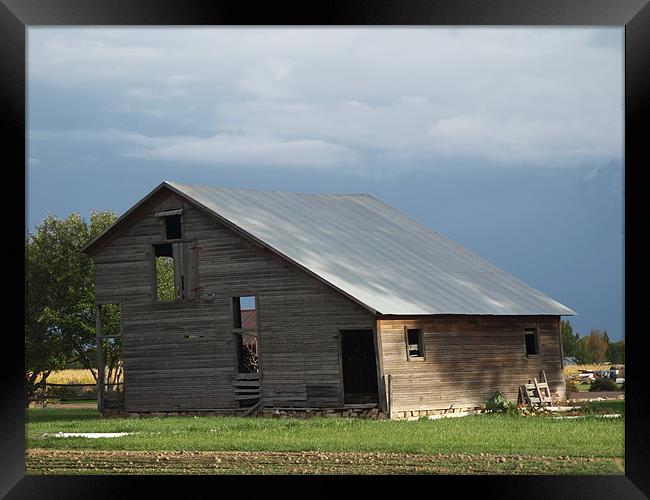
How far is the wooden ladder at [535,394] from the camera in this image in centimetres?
2855

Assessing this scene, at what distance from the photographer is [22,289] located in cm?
992

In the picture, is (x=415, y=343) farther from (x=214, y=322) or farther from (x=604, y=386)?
(x=604, y=386)

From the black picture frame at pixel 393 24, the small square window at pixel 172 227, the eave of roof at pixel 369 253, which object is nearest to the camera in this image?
the black picture frame at pixel 393 24

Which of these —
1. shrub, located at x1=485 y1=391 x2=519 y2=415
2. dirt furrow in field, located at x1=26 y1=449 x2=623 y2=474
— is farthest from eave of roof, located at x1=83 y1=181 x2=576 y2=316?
dirt furrow in field, located at x1=26 y1=449 x2=623 y2=474

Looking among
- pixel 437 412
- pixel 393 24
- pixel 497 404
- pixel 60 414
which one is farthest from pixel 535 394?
pixel 393 24

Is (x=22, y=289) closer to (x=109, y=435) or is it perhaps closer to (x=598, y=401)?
(x=109, y=435)

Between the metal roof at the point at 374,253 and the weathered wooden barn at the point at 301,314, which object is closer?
the weathered wooden barn at the point at 301,314

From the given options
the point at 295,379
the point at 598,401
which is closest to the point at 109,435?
the point at 295,379

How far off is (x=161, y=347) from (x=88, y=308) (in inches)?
631

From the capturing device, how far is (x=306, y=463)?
1534cm

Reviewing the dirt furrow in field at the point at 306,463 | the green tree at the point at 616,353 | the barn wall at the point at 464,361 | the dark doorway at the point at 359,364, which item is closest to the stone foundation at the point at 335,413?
the barn wall at the point at 464,361

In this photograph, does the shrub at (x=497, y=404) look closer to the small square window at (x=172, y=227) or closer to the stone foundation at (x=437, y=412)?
the stone foundation at (x=437, y=412)

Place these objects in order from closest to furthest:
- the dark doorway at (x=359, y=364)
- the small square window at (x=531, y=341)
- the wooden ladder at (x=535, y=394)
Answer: the wooden ladder at (x=535, y=394)
the dark doorway at (x=359, y=364)
the small square window at (x=531, y=341)

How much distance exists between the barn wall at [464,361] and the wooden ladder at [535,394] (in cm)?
18
